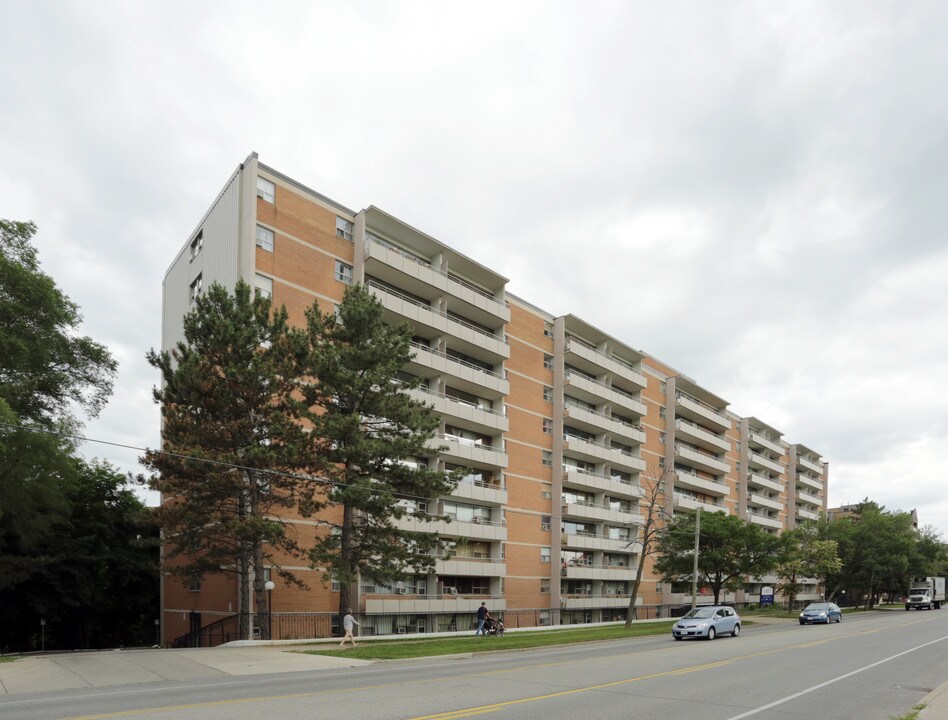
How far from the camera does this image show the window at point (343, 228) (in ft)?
129

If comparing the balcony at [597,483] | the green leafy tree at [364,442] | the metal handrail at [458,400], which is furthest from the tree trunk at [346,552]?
the balcony at [597,483]

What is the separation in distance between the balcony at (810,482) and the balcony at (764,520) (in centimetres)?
1288

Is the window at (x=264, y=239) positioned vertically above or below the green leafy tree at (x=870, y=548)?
above

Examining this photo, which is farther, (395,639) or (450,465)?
(450,465)

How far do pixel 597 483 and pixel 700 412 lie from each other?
969 inches

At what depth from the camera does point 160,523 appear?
27547 millimetres

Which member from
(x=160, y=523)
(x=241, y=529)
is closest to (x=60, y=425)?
(x=160, y=523)

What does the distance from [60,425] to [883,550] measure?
81.1 meters

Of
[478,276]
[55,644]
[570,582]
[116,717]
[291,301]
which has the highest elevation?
[478,276]

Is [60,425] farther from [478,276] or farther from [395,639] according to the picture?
[478,276]

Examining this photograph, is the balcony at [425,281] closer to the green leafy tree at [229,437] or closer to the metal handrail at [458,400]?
the metal handrail at [458,400]

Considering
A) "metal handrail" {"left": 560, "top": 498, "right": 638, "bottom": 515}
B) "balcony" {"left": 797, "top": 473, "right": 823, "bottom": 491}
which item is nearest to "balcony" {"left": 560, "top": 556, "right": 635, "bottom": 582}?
"metal handrail" {"left": 560, "top": 498, "right": 638, "bottom": 515}

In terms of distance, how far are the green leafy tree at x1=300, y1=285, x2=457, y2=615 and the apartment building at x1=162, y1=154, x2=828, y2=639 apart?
2.84 metres

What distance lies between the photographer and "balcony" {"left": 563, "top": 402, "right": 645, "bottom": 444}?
55.6 meters
